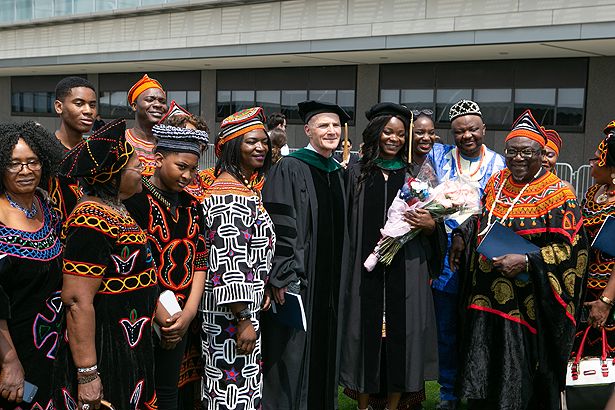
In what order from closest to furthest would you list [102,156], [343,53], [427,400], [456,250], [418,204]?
[102,156] → [418,204] → [456,250] → [427,400] → [343,53]

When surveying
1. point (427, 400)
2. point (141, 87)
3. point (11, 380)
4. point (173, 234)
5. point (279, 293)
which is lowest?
point (427, 400)

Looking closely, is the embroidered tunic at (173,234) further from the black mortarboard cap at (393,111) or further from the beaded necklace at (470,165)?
the beaded necklace at (470,165)

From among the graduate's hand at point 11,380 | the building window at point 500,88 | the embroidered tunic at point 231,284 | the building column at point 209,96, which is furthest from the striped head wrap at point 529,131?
the building column at point 209,96

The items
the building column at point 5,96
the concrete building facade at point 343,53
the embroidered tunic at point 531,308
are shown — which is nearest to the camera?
the embroidered tunic at point 531,308

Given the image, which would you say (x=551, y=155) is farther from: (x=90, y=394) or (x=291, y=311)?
(x=90, y=394)

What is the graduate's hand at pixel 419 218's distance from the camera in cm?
448

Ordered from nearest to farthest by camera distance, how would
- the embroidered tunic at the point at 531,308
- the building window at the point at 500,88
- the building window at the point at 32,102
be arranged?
1. the embroidered tunic at the point at 531,308
2. the building window at the point at 500,88
3. the building window at the point at 32,102

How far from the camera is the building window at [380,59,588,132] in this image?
15586mm

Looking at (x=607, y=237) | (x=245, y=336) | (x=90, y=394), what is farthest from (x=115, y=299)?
(x=607, y=237)

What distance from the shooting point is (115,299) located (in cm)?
309

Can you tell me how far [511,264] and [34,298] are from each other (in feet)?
9.80

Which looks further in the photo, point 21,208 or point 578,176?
point 578,176

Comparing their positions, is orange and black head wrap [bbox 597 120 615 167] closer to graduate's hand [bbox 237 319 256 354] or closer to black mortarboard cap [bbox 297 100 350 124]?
black mortarboard cap [bbox 297 100 350 124]

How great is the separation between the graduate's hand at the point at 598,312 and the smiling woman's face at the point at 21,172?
3860 mm
